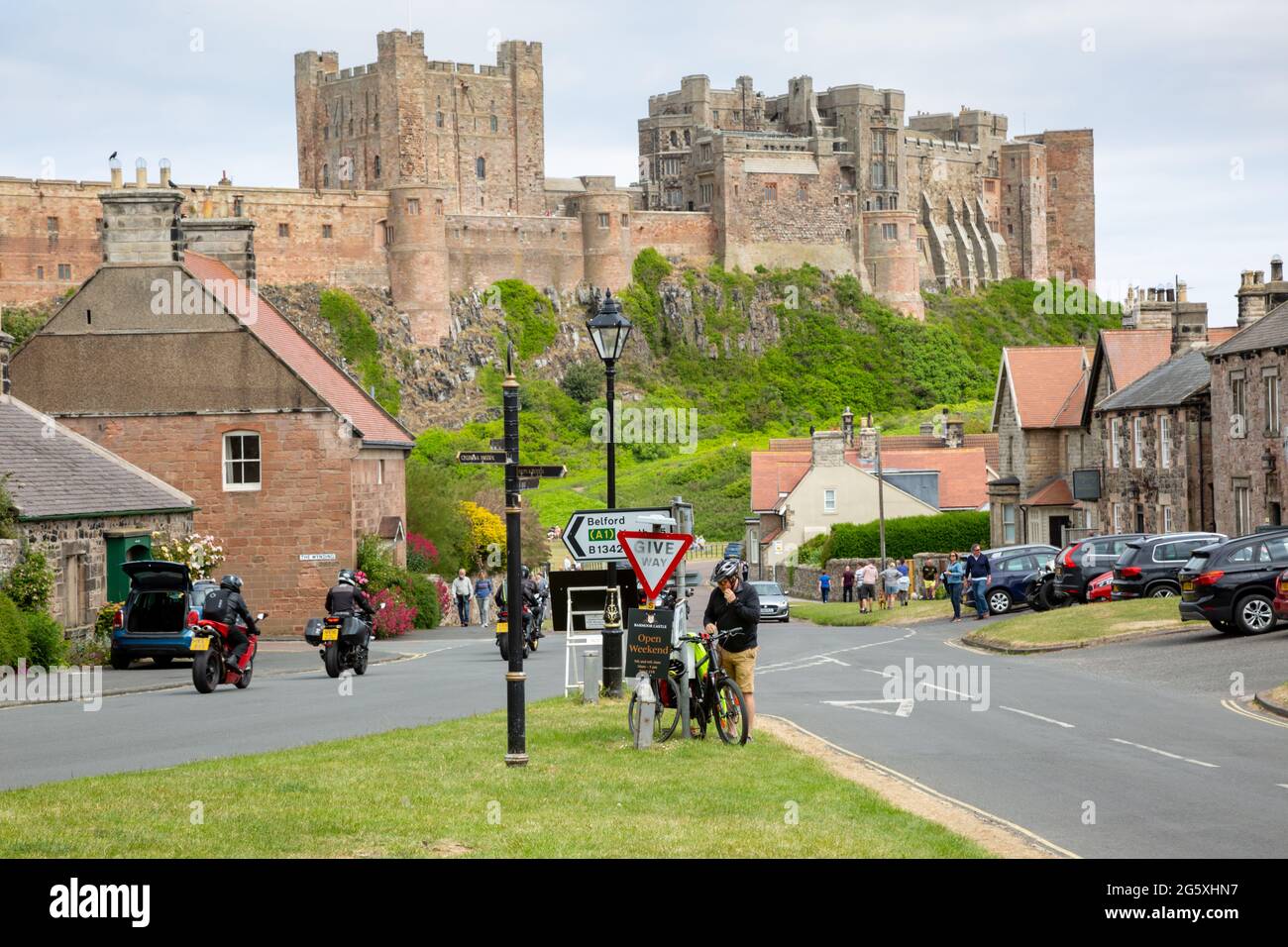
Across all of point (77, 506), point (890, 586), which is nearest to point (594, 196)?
point (890, 586)

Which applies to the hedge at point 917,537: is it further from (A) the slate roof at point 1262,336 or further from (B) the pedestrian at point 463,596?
(A) the slate roof at point 1262,336

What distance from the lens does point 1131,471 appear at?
155 feet

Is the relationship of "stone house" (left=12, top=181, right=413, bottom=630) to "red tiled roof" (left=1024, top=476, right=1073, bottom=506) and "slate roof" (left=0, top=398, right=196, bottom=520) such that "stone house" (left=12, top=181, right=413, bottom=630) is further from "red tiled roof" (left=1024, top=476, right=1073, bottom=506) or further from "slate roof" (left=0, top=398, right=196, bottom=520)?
"red tiled roof" (left=1024, top=476, right=1073, bottom=506)

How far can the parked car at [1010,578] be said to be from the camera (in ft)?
129

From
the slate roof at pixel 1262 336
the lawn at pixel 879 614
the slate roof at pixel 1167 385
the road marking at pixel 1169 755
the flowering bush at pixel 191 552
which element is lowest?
the lawn at pixel 879 614

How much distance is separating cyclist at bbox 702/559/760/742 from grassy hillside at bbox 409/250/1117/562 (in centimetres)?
8476

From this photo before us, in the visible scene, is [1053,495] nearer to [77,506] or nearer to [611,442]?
[77,506]

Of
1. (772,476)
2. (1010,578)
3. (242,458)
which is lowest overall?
A: (1010,578)

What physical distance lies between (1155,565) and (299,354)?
1994 centimetres

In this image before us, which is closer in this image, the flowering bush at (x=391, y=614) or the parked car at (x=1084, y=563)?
the parked car at (x=1084, y=563)

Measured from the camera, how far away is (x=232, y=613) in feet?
74.9

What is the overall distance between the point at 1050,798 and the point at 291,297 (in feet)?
323

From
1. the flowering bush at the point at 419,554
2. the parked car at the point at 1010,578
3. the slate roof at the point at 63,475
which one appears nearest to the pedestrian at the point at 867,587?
the parked car at the point at 1010,578

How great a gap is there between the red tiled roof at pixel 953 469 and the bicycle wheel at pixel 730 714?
165 feet
